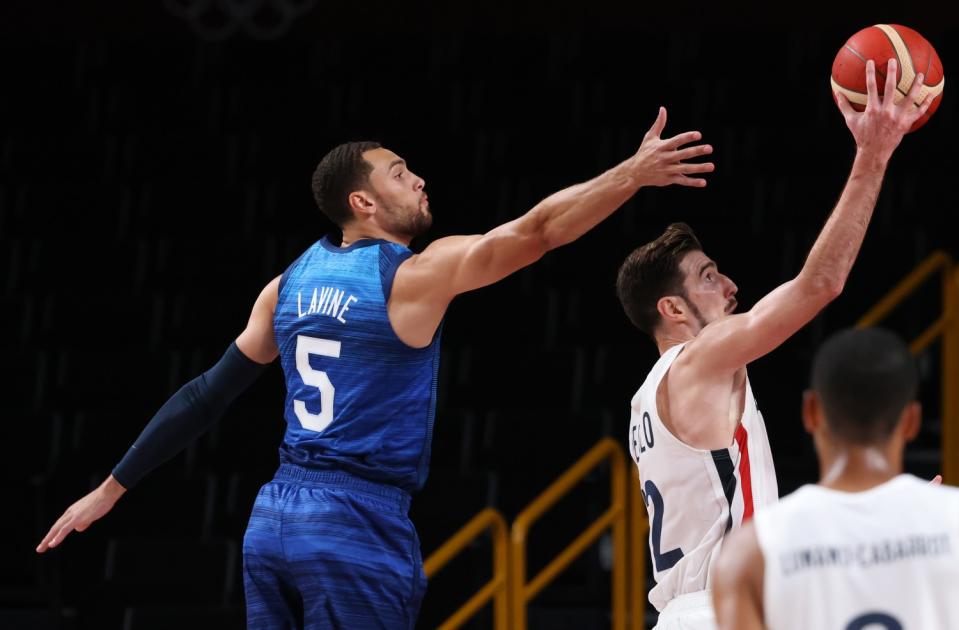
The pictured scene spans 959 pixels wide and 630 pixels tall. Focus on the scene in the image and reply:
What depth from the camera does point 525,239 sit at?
11.8ft

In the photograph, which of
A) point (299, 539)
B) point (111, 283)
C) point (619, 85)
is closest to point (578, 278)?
point (619, 85)

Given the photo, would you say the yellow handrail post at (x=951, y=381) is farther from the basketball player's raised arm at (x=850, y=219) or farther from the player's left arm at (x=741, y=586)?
the player's left arm at (x=741, y=586)

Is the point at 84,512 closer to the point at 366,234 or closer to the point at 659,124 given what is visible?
A: the point at 366,234

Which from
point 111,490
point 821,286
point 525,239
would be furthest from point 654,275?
point 111,490

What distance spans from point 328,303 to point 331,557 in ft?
2.13

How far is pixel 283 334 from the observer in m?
3.86

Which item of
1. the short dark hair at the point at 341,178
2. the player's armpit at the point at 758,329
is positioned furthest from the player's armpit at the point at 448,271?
the player's armpit at the point at 758,329

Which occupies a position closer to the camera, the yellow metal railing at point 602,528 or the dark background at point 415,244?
the yellow metal railing at point 602,528

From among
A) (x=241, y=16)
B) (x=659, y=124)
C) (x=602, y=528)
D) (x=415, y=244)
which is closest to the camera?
(x=659, y=124)

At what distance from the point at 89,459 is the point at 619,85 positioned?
4344 mm

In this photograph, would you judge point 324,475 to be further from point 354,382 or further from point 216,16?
point 216,16

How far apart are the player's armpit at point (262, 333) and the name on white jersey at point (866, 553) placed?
7.06ft

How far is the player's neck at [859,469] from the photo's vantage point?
7.34 feet

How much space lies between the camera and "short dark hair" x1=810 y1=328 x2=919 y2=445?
2217 mm
